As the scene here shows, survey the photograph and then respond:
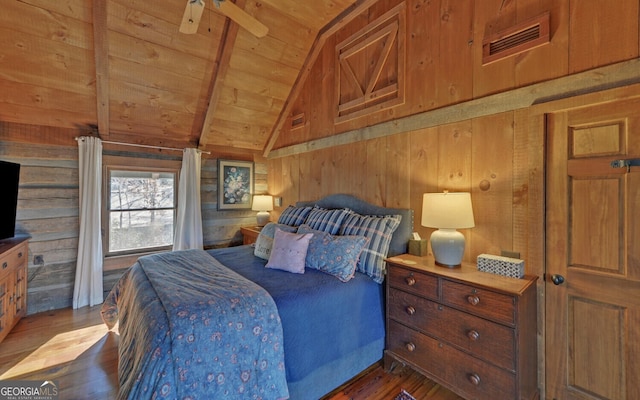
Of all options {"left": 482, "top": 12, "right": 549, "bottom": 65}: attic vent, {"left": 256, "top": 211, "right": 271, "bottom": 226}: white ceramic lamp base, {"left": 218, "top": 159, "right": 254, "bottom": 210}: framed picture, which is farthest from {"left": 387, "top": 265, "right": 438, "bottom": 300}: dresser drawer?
{"left": 218, "top": 159, "right": 254, "bottom": 210}: framed picture

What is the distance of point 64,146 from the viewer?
3168 millimetres

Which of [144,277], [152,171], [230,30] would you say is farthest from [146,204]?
[230,30]

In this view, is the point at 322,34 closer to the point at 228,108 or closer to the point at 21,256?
the point at 228,108

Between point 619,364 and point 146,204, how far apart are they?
15.8 feet

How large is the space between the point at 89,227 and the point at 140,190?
76 centimetres

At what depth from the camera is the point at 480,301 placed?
1540mm

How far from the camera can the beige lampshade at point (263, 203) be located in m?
4.27

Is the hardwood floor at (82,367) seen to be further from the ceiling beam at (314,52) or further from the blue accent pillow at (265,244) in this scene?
the ceiling beam at (314,52)

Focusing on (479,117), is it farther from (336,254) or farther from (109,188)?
(109,188)

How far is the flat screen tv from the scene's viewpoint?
255 cm

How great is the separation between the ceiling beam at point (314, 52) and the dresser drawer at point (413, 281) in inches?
106

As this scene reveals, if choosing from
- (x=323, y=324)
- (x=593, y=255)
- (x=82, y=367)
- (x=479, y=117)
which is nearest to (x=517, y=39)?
(x=479, y=117)

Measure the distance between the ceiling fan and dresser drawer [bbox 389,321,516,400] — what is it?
2647 millimetres

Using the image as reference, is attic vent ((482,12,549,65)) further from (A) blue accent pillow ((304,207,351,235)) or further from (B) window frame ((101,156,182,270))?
(B) window frame ((101,156,182,270))
